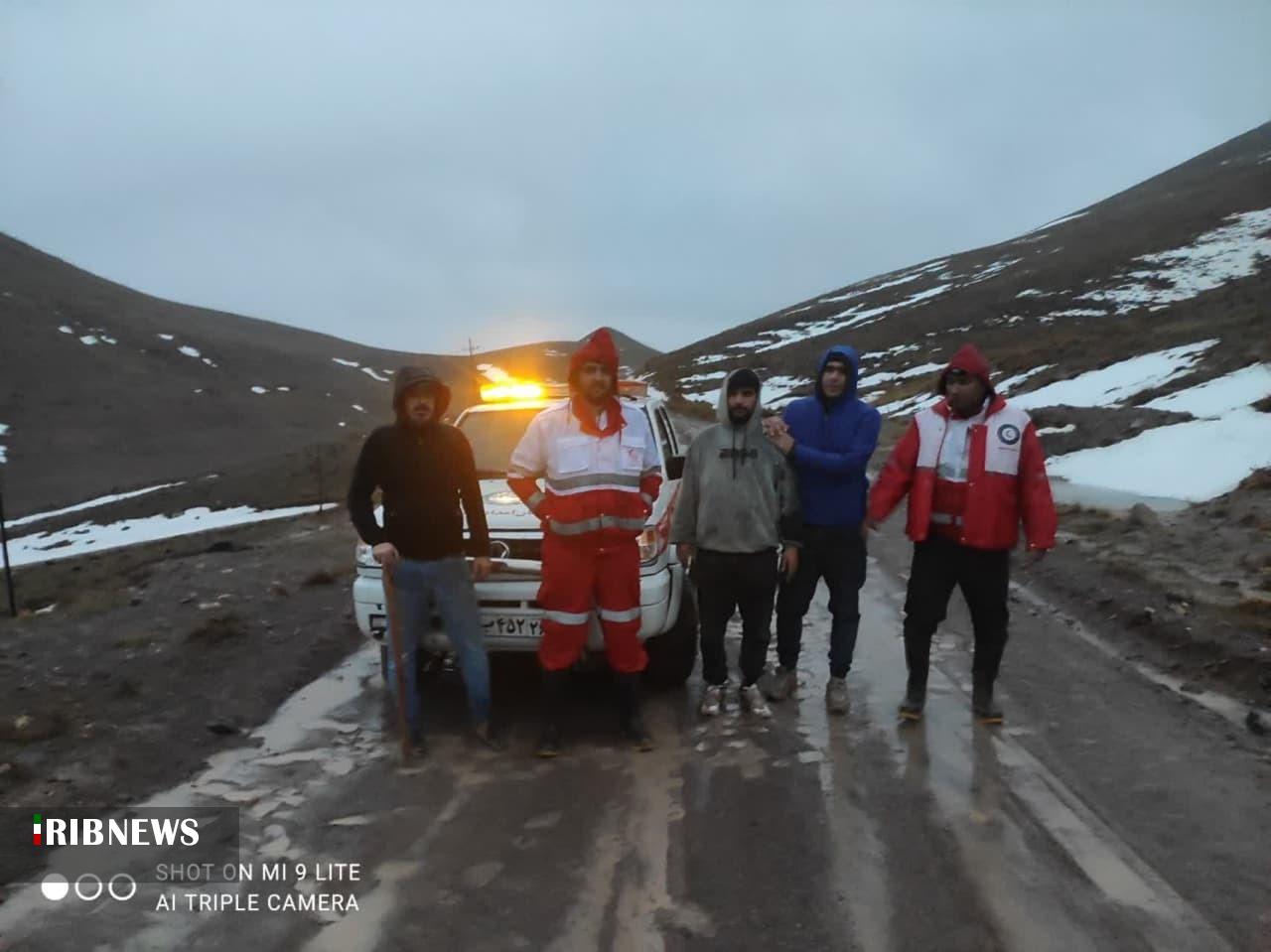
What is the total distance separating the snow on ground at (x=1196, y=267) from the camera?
180 ft

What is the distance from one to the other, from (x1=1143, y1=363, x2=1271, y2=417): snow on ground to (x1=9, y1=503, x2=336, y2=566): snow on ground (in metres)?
21.0

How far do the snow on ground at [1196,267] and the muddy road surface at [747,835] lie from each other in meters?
54.1

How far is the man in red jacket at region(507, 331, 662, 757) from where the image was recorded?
4.88 m

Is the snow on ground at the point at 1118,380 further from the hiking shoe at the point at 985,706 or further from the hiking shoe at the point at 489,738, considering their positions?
the hiking shoe at the point at 489,738

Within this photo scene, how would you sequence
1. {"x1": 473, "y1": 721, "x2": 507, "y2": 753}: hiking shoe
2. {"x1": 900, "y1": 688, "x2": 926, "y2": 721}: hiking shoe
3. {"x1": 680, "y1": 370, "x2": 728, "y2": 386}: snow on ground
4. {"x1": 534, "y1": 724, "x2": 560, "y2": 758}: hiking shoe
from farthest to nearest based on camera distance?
{"x1": 680, "y1": 370, "x2": 728, "y2": 386}: snow on ground < {"x1": 900, "y1": 688, "x2": 926, "y2": 721}: hiking shoe < {"x1": 473, "y1": 721, "x2": 507, "y2": 753}: hiking shoe < {"x1": 534, "y1": 724, "x2": 560, "y2": 758}: hiking shoe

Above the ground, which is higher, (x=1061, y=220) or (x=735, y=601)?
(x=1061, y=220)

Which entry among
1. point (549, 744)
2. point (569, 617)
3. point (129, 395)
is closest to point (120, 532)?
point (549, 744)

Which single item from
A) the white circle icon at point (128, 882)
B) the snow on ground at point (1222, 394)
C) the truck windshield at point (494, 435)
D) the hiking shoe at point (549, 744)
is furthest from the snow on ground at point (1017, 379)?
the white circle icon at point (128, 882)

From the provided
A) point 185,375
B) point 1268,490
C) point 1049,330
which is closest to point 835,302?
point 1049,330

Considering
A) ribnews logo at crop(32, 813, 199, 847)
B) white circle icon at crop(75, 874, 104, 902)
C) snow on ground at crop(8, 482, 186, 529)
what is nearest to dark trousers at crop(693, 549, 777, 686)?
ribnews logo at crop(32, 813, 199, 847)

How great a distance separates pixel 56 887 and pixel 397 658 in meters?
1.82

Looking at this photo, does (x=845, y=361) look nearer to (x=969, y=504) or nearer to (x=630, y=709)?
(x=969, y=504)

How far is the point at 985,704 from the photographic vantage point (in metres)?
5.29

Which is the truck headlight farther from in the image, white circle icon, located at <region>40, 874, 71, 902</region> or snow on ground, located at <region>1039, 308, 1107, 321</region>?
snow on ground, located at <region>1039, 308, 1107, 321</region>
